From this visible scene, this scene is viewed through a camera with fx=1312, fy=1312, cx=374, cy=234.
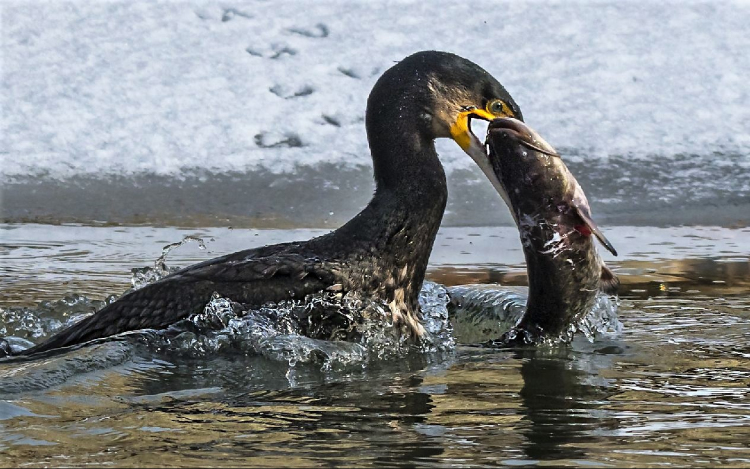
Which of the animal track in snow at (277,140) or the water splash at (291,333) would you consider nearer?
the water splash at (291,333)

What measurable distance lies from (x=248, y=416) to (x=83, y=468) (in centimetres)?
67

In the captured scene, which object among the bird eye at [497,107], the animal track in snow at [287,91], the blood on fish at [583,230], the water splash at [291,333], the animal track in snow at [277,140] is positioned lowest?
the water splash at [291,333]

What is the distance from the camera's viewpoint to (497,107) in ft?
16.1

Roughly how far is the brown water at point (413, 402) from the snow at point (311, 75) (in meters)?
4.10

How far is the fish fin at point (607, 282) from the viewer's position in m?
5.01

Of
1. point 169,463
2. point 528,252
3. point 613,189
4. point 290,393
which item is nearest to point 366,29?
point 613,189

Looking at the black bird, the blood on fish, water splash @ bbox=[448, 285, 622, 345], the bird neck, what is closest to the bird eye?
the black bird

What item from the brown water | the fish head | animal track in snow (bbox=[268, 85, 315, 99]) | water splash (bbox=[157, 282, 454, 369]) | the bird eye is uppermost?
animal track in snow (bbox=[268, 85, 315, 99])

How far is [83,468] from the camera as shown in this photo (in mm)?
3020

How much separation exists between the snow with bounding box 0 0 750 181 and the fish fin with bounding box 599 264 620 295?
14.2ft

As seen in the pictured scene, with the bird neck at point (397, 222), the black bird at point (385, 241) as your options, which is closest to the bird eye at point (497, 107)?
the black bird at point (385, 241)

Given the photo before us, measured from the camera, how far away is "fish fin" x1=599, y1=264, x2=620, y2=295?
5013mm

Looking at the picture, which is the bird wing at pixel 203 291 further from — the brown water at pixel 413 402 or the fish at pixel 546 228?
the fish at pixel 546 228

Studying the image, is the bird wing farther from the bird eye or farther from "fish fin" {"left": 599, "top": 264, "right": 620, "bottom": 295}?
"fish fin" {"left": 599, "top": 264, "right": 620, "bottom": 295}
